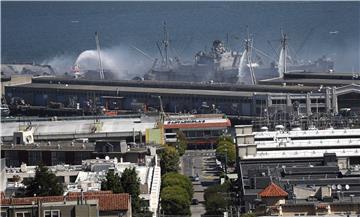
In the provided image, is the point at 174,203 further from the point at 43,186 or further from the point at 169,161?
the point at 169,161

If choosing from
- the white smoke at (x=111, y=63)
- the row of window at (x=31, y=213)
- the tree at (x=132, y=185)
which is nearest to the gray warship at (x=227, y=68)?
the white smoke at (x=111, y=63)

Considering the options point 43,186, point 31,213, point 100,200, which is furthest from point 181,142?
point 31,213

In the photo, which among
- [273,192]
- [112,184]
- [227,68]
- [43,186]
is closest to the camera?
[43,186]

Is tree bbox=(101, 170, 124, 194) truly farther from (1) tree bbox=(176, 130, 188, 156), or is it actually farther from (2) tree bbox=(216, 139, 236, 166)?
(1) tree bbox=(176, 130, 188, 156)

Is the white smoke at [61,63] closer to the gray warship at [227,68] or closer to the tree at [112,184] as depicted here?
the gray warship at [227,68]

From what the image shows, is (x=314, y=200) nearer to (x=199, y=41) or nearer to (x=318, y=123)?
(x=318, y=123)

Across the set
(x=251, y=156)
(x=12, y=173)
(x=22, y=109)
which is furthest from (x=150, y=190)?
(x=22, y=109)
